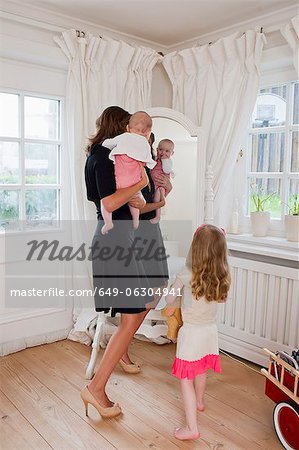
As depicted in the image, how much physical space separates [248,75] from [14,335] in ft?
7.57

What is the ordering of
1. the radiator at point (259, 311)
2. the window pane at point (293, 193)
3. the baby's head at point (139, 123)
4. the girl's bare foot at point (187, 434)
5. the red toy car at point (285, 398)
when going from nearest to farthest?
the red toy car at point (285, 398), the girl's bare foot at point (187, 434), the baby's head at point (139, 123), the radiator at point (259, 311), the window pane at point (293, 193)

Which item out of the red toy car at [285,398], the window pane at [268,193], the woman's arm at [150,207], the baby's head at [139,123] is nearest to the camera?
the red toy car at [285,398]

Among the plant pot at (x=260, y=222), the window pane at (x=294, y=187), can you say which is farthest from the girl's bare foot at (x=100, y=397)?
the window pane at (x=294, y=187)

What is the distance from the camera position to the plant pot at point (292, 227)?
101 inches

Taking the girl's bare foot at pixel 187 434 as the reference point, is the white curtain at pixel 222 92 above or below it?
above

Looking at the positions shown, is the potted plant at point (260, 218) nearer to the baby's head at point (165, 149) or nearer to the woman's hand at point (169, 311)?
the baby's head at point (165, 149)

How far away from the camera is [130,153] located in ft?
6.42

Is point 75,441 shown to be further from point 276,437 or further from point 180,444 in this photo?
point 276,437

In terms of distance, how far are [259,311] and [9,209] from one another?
1763 millimetres

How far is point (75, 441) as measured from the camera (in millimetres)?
1896

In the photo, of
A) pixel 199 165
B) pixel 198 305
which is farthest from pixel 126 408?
pixel 199 165

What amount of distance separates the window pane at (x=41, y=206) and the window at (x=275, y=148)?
55.1 inches

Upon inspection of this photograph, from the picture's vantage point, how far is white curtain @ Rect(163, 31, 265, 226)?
8.82 feet

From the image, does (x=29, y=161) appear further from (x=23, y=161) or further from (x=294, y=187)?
(x=294, y=187)
